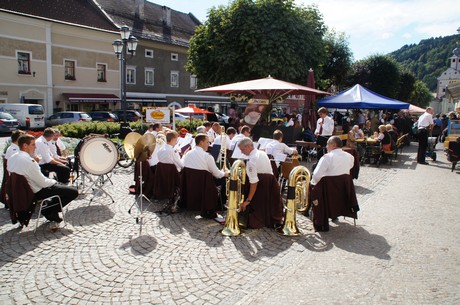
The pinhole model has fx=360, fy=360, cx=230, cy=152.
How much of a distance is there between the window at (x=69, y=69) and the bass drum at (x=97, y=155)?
2608 centimetres

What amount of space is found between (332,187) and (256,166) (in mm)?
1339

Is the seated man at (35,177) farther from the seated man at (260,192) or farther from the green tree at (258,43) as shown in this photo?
the green tree at (258,43)

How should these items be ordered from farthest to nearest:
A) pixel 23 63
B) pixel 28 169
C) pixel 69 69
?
1. pixel 69 69
2. pixel 23 63
3. pixel 28 169

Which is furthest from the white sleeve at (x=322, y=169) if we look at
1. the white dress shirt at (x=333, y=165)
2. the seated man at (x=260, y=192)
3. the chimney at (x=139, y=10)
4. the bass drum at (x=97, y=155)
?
the chimney at (x=139, y=10)

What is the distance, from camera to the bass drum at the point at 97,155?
6883mm

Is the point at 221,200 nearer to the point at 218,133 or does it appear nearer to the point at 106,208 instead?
the point at 106,208

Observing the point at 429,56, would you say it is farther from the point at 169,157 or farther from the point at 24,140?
the point at 24,140

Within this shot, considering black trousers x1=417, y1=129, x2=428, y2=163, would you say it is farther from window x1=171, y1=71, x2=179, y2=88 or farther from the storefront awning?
window x1=171, y1=71, x2=179, y2=88

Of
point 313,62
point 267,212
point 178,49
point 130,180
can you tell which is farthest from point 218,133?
point 178,49

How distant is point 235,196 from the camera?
18.8ft

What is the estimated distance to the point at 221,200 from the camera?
7.05 meters

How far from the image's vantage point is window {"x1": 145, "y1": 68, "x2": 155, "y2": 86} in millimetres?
36406

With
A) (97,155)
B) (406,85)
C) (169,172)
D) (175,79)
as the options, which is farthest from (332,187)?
(406,85)

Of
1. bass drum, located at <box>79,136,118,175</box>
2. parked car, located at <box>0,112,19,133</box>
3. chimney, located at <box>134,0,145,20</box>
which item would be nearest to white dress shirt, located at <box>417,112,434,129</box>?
bass drum, located at <box>79,136,118,175</box>
